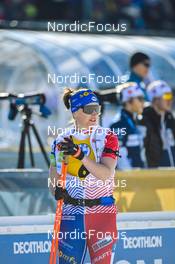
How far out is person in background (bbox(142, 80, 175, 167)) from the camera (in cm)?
1109

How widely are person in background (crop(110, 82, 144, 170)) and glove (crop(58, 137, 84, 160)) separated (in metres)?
3.52

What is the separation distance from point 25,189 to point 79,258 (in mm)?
2289

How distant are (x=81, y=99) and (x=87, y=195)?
65 centimetres

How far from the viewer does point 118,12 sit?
80.7 feet

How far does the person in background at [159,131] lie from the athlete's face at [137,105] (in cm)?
9

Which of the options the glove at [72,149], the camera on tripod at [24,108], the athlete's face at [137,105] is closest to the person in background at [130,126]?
the athlete's face at [137,105]

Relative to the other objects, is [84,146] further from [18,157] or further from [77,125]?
[18,157]

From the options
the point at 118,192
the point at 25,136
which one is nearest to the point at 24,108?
the point at 25,136

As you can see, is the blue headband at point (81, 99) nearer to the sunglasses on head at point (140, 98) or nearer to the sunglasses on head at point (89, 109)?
the sunglasses on head at point (89, 109)

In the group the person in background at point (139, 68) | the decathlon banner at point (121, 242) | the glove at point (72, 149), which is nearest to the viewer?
the glove at point (72, 149)

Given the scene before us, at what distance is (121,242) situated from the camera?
332 inches

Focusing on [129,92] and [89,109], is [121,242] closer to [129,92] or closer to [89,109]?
[89,109]

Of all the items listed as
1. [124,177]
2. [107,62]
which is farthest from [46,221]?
[107,62]

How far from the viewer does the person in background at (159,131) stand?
11.1 metres
